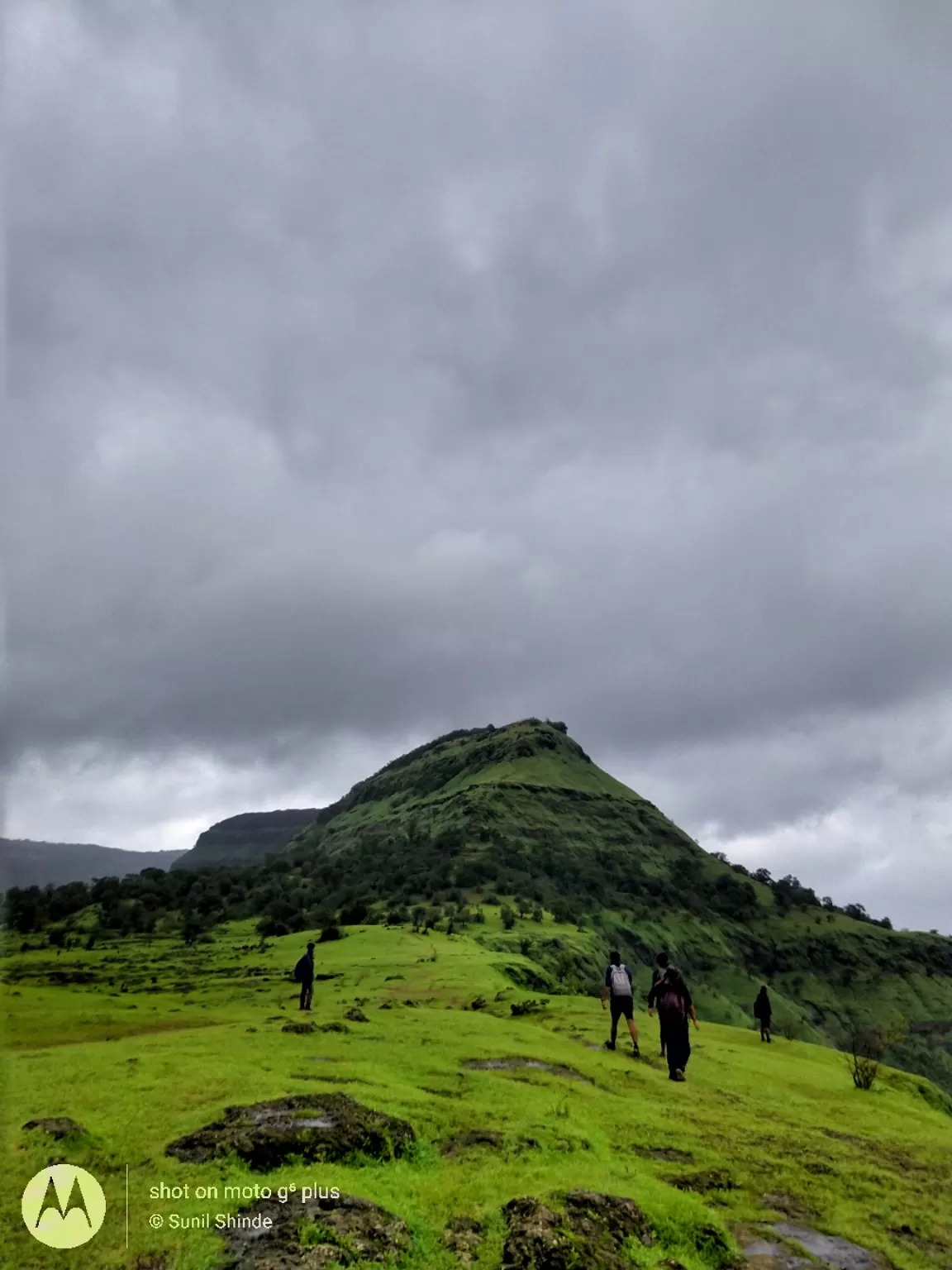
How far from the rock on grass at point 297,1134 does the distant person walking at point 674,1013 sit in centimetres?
846

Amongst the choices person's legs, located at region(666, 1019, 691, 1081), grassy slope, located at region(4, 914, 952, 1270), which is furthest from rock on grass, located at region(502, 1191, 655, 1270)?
person's legs, located at region(666, 1019, 691, 1081)

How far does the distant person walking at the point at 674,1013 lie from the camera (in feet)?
65.0

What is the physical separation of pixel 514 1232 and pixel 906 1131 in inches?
569

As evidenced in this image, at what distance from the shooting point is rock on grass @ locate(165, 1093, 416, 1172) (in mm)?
11938

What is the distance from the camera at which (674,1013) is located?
20.1 meters

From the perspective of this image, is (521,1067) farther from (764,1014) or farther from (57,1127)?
(764,1014)

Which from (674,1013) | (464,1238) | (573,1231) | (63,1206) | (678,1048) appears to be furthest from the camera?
(678,1048)

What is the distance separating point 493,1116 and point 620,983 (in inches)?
415

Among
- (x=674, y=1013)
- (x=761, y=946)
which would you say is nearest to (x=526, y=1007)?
(x=674, y=1013)

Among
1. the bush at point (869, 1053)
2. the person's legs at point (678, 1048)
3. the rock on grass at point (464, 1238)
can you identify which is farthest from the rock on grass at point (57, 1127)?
the bush at point (869, 1053)

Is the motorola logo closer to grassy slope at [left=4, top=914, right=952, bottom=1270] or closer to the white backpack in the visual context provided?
grassy slope at [left=4, top=914, right=952, bottom=1270]

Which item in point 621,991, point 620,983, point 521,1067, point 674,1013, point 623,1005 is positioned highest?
point 620,983

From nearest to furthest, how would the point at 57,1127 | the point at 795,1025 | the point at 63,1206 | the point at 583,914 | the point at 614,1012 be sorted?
the point at 63,1206 → the point at 57,1127 → the point at 614,1012 → the point at 795,1025 → the point at 583,914

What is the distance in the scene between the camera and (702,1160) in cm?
1409
